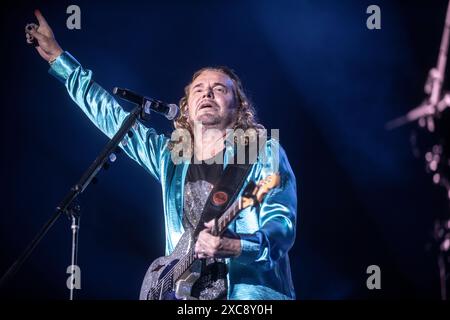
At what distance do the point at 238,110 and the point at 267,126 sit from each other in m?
0.40

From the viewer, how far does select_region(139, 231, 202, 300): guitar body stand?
10.8 feet

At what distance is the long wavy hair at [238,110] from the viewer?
4004 mm

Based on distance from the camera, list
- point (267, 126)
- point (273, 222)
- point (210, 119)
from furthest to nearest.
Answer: point (267, 126) < point (210, 119) < point (273, 222)

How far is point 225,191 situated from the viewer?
11.4 ft

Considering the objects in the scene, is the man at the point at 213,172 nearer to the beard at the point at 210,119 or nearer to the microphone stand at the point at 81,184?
the beard at the point at 210,119

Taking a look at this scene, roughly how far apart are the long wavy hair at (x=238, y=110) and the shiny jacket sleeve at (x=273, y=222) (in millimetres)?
401

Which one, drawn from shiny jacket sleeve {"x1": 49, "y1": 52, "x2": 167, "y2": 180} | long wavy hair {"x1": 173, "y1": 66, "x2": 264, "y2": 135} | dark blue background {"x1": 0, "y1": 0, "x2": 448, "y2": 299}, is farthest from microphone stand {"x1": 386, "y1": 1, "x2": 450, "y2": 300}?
shiny jacket sleeve {"x1": 49, "y1": 52, "x2": 167, "y2": 180}

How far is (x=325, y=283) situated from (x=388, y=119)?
1209mm

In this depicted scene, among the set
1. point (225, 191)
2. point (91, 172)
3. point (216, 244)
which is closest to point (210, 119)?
point (225, 191)

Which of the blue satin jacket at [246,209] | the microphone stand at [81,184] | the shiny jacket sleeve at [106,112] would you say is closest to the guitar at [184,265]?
the blue satin jacket at [246,209]

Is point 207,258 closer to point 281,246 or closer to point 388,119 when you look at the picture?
point 281,246

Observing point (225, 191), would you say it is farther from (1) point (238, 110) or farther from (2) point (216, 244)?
(1) point (238, 110)

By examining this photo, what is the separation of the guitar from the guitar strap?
0.48 ft

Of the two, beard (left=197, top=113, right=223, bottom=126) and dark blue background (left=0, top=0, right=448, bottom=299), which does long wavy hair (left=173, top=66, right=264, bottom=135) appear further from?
dark blue background (left=0, top=0, right=448, bottom=299)
